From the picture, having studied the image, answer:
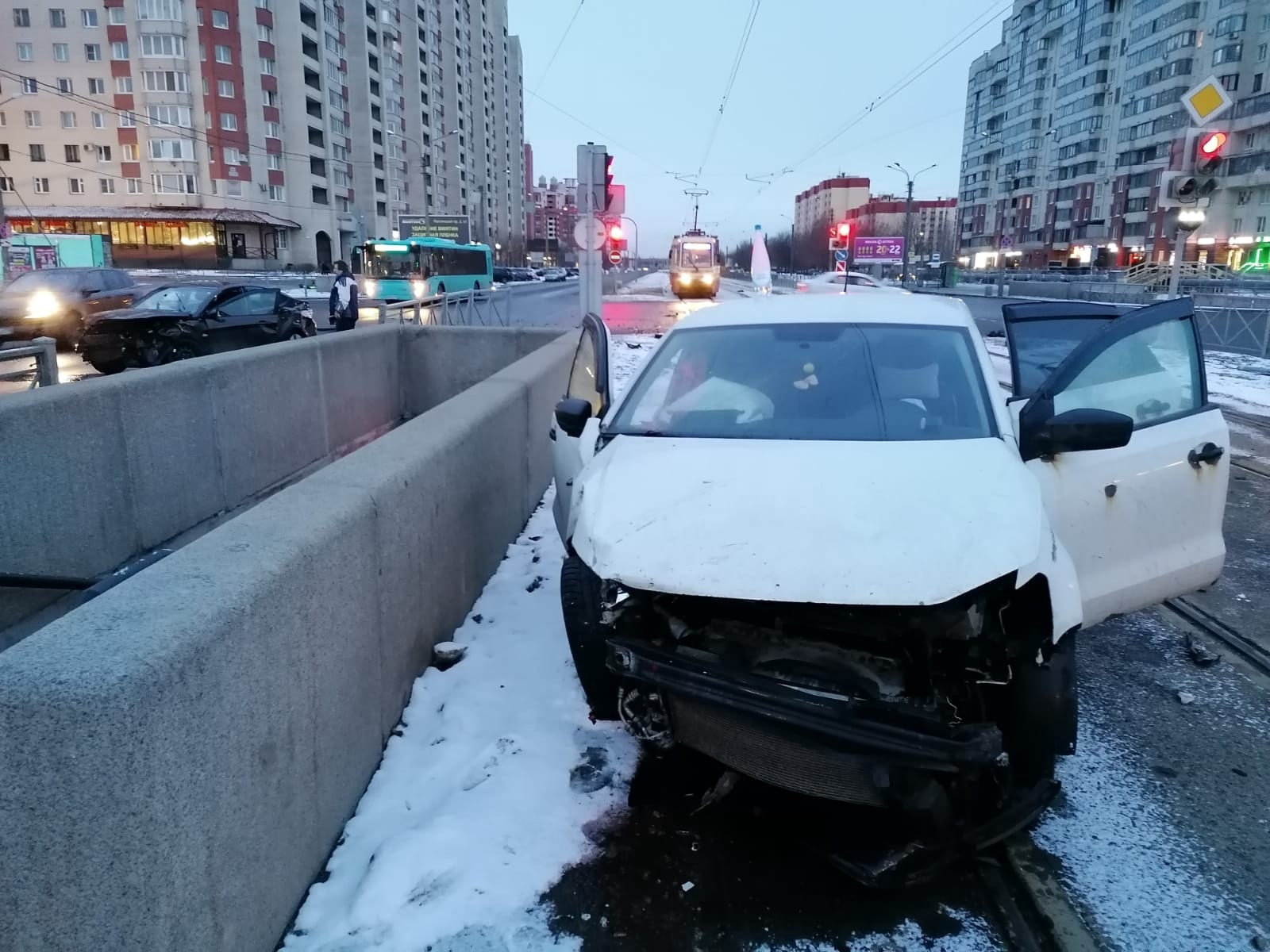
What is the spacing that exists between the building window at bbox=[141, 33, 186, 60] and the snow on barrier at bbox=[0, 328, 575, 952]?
3087 inches

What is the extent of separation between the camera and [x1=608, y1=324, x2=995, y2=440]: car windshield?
3.78m

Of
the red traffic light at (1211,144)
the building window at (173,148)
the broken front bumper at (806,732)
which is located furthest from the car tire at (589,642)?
the building window at (173,148)

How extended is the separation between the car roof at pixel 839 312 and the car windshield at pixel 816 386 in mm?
75

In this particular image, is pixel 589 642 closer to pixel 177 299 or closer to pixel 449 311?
pixel 177 299

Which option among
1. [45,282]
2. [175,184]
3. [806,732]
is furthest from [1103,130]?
[806,732]

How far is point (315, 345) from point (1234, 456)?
9730 millimetres

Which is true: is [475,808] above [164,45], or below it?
below

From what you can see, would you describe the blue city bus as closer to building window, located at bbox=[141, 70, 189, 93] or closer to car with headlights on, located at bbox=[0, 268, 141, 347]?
car with headlights on, located at bbox=[0, 268, 141, 347]

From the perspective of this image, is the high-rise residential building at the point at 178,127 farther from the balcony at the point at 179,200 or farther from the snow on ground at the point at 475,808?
the snow on ground at the point at 475,808

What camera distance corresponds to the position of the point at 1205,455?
417cm

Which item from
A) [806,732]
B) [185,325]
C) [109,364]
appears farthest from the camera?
[185,325]

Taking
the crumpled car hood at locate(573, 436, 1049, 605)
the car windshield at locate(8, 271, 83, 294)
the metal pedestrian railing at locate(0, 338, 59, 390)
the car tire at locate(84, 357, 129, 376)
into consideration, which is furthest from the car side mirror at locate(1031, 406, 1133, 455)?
the car windshield at locate(8, 271, 83, 294)

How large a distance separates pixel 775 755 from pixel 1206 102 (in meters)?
14.0

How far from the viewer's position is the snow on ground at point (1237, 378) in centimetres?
1337
